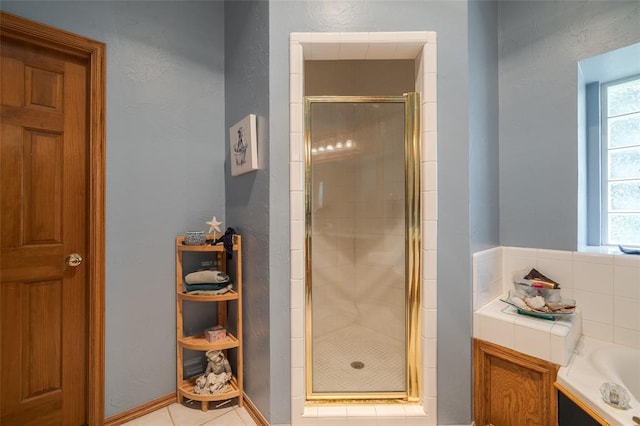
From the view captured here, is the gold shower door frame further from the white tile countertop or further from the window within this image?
the window

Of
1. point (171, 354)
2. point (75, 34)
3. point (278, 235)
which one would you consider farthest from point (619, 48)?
point (171, 354)

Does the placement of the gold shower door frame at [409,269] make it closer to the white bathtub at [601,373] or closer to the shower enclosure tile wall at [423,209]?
the shower enclosure tile wall at [423,209]

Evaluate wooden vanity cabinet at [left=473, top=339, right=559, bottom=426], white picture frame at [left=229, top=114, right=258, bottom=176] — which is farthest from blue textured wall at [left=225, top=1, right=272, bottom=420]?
wooden vanity cabinet at [left=473, top=339, right=559, bottom=426]

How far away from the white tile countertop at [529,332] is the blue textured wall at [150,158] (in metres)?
1.73

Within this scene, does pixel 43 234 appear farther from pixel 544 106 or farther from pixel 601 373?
pixel 544 106

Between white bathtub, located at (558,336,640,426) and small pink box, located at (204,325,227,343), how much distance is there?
169 cm

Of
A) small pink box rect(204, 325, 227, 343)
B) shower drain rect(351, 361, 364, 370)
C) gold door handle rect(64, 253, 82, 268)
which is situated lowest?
shower drain rect(351, 361, 364, 370)

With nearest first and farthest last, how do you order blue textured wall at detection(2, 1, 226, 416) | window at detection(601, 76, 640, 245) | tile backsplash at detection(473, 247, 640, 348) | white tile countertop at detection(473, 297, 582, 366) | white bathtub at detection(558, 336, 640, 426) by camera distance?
white bathtub at detection(558, 336, 640, 426) → white tile countertop at detection(473, 297, 582, 366) → tile backsplash at detection(473, 247, 640, 348) → blue textured wall at detection(2, 1, 226, 416) → window at detection(601, 76, 640, 245)

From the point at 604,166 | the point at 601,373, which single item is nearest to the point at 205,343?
the point at 601,373

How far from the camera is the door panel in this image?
132cm

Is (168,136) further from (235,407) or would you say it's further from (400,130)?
(235,407)

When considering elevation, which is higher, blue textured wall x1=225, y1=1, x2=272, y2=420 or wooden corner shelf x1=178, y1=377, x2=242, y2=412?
blue textured wall x1=225, y1=1, x2=272, y2=420

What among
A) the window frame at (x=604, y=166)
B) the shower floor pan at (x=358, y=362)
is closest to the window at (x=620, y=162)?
the window frame at (x=604, y=166)

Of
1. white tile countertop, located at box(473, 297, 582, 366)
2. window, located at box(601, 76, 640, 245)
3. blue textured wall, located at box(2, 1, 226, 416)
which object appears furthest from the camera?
window, located at box(601, 76, 640, 245)
